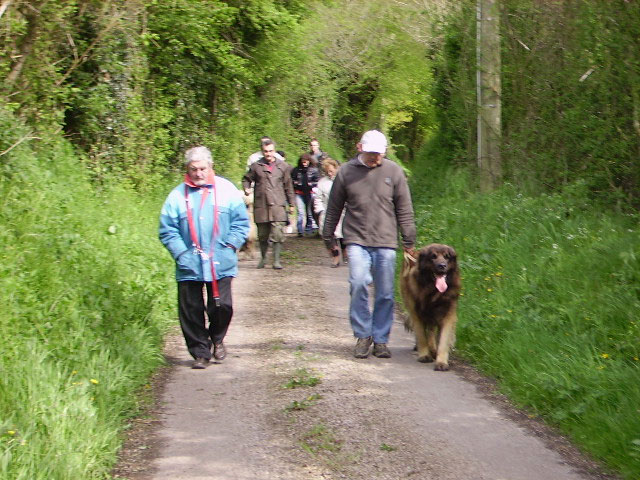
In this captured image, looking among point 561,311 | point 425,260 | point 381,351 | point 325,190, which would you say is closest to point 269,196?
point 325,190

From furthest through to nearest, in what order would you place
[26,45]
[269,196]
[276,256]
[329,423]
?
[276,256], [269,196], [26,45], [329,423]

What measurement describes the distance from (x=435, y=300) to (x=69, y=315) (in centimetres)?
330

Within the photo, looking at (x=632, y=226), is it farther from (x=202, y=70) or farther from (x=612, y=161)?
(x=202, y=70)

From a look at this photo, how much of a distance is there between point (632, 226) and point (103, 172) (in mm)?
8125

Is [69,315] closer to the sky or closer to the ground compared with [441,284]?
closer to the ground

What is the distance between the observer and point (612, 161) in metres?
11.0

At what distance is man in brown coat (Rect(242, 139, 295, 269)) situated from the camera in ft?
50.4

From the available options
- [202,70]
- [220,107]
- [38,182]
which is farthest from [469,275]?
[220,107]

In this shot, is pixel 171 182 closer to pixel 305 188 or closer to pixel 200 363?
pixel 305 188

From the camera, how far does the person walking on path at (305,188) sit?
67.9 ft

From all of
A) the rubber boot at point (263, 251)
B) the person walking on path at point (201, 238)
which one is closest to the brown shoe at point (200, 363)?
the person walking on path at point (201, 238)

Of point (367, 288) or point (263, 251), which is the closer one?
point (367, 288)

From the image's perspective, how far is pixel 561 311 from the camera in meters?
8.47

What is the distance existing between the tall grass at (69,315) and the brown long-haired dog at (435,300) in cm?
250
